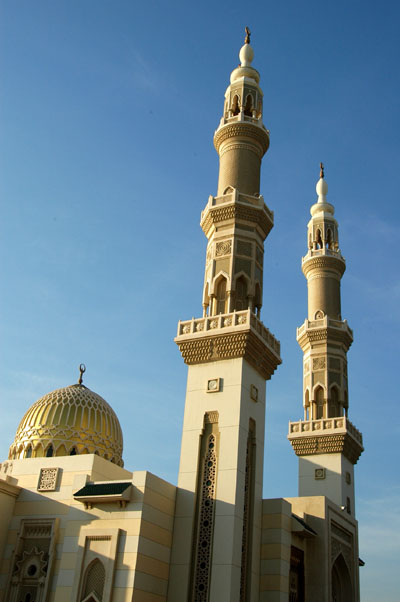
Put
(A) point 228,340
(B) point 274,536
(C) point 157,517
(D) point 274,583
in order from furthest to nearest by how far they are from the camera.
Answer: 1. (A) point 228,340
2. (B) point 274,536
3. (D) point 274,583
4. (C) point 157,517

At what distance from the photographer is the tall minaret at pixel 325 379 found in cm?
2395

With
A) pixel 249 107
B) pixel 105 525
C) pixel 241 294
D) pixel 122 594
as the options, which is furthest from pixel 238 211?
pixel 122 594

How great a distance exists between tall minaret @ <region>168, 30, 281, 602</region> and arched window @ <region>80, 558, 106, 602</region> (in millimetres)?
1821

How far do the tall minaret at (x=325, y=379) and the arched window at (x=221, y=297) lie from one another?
7.67 m

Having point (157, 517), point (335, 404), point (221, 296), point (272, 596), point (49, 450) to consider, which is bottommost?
point (272, 596)

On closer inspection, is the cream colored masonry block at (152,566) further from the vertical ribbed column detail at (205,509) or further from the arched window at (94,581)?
the arched window at (94,581)

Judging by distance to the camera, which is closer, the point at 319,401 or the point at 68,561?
the point at 68,561

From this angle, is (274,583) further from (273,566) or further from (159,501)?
(159,501)

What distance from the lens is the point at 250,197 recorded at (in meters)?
20.3

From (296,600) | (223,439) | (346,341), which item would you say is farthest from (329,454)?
(223,439)

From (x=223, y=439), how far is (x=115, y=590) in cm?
442

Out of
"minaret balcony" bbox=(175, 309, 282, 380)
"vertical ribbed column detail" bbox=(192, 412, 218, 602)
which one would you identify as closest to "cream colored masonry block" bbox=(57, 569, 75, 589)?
"vertical ribbed column detail" bbox=(192, 412, 218, 602)

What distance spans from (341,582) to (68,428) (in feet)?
32.4

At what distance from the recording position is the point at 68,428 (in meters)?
21.4
